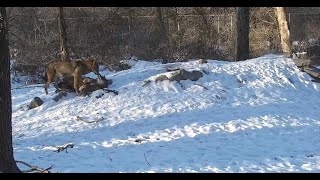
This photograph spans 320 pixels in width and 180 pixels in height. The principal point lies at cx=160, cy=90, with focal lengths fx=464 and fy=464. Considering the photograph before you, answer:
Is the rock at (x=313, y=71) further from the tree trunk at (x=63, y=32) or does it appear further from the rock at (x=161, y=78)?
the tree trunk at (x=63, y=32)

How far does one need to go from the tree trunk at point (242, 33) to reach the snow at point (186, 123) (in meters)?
1.50

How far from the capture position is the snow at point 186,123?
26.2 ft

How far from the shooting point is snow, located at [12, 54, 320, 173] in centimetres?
799

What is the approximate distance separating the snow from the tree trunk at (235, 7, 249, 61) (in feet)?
4.91

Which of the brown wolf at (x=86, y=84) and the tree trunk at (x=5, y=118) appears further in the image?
the brown wolf at (x=86, y=84)

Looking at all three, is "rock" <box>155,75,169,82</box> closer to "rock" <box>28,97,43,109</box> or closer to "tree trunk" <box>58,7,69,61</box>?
"tree trunk" <box>58,7,69,61</box>

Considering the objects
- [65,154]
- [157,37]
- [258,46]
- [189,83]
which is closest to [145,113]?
[189,83]

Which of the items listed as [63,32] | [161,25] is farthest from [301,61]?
[161,25]

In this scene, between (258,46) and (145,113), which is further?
(258,46)

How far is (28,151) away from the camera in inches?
352

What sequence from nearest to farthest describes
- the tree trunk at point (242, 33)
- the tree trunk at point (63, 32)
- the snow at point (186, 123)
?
the snow at point (186, 123) < the tree trunk at point (63, 32) < the tree trunk at point (242, 33)

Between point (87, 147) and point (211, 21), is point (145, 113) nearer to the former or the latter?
point (87, 147)

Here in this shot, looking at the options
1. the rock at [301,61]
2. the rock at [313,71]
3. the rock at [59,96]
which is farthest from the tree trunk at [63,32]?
the rock at [313,71]

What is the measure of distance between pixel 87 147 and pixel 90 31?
13.1 metres
